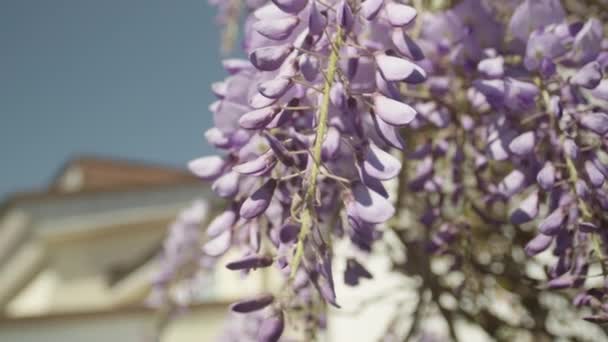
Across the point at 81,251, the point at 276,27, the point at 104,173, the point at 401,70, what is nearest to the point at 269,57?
the point at 276,27

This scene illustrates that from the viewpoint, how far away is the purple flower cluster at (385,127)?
30.2 inches

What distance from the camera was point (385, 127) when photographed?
31.1 inches

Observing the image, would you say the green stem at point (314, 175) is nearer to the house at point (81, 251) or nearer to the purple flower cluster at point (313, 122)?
the purple flower cluster at point (313, 122)

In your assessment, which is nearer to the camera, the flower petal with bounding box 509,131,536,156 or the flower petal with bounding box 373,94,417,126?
the flower petal with bounding box 373,94,417,126

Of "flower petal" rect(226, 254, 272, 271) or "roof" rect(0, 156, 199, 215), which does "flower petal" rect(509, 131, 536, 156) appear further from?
"roof" rect(0, 156, 199, 215)

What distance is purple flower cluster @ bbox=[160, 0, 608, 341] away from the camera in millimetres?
767

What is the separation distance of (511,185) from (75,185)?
9690 millimetres

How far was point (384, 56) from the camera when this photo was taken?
80 centimetres

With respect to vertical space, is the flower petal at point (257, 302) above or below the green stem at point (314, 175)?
below

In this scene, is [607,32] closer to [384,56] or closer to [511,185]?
[511,185]

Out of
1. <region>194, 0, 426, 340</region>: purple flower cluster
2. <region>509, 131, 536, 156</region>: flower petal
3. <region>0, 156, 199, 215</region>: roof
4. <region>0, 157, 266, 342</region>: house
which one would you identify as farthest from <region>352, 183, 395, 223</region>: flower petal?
<region>0, 156, 199, 215</region>: roof

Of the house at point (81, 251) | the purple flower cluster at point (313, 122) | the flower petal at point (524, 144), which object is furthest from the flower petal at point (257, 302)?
the house at point (81, 251)

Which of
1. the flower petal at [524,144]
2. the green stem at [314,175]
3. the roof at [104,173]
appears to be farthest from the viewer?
the roof at [104,173]

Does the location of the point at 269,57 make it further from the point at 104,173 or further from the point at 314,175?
the point at 104,173
